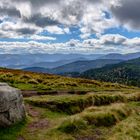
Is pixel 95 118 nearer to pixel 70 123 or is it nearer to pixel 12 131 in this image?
pixel 70 123

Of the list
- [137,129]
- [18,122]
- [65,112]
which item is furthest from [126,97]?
[18,122]

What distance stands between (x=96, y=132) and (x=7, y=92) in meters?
7.78

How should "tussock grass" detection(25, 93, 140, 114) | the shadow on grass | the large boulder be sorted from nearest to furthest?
the shadow on grass → the large boulder → "tussock grass" detection(25, 93, 140, 114)

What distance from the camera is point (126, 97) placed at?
4394cm

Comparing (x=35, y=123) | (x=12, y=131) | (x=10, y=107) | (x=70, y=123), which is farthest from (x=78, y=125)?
(x=10, y=107)

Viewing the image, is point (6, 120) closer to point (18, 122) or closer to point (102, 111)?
point (18, 122)

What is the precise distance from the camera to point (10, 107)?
25.2m

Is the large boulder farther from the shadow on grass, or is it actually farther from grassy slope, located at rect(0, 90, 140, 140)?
grassy slope, located at rect(0, 90, 140, 140)

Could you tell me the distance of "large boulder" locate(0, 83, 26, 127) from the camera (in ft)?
79.8

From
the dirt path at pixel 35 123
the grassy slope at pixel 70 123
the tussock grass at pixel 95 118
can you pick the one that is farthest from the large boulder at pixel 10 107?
the tussock grass at pixel 95 118

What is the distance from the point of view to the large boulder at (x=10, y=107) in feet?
79.8

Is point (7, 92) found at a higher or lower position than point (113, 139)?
higher

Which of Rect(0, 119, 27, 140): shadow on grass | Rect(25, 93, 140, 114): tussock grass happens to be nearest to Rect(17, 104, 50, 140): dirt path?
Rect(0, 119, 27, 140): shadow on grass

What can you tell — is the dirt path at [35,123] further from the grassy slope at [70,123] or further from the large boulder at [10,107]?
the large boulder at [10,107]
